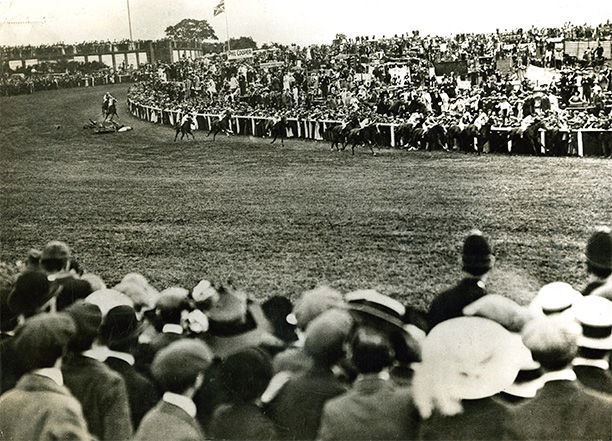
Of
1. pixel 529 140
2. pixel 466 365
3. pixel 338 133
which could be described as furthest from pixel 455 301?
pixel 338 133

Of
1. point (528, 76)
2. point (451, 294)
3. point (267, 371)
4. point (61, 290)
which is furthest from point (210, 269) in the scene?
point (528, 76)

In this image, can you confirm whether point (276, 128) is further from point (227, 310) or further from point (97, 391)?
point (97, 391)

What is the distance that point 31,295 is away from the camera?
5.00 m

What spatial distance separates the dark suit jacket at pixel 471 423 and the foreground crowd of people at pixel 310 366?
12 mm

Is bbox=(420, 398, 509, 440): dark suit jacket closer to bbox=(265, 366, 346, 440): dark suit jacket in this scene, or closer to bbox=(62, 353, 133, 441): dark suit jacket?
bbox=(265, 366, 346, 440): dark suit jacket

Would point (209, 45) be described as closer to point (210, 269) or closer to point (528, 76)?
point (210, 269)

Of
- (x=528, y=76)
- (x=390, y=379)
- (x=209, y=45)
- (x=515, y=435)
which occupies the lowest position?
(x=515, y=435)

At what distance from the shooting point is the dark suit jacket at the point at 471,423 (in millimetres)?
4191

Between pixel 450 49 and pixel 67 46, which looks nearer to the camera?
pixel 450 49

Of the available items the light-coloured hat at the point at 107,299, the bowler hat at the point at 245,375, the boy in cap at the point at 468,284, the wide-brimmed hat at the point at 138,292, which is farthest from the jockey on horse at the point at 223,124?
the bowler hat at the point at 245,375

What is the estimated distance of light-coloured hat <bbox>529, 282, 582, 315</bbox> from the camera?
4.59 metres

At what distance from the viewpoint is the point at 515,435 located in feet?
14.0

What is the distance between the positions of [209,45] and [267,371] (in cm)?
425

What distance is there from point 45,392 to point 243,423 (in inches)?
44.3
